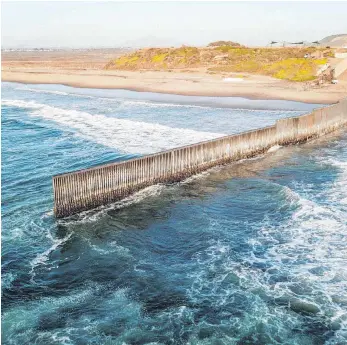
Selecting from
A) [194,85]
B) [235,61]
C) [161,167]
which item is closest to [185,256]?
[161,167]

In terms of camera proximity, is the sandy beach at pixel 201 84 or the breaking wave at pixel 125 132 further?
the sandy beach at pixel 201 84

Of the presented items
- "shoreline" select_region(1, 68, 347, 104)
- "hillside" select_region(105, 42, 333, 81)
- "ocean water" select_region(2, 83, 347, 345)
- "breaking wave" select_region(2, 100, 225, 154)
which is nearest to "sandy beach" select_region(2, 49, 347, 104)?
"shoreline" select_region(1, 68, 347, 104)

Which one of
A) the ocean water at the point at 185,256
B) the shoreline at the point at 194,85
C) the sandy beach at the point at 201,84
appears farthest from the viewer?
the sandy beach at the point at 201,84

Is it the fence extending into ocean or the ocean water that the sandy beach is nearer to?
the fence extending into ocean

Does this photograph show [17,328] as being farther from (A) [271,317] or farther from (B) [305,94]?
(B) [305,94]

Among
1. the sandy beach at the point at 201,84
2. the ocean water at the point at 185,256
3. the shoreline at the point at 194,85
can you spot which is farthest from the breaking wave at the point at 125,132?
the sandy beach at the point at 201,84

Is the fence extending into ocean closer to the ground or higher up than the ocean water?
higher up

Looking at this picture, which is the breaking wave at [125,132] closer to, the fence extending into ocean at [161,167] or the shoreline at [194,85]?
the fence extending into ocean at [161,167]
